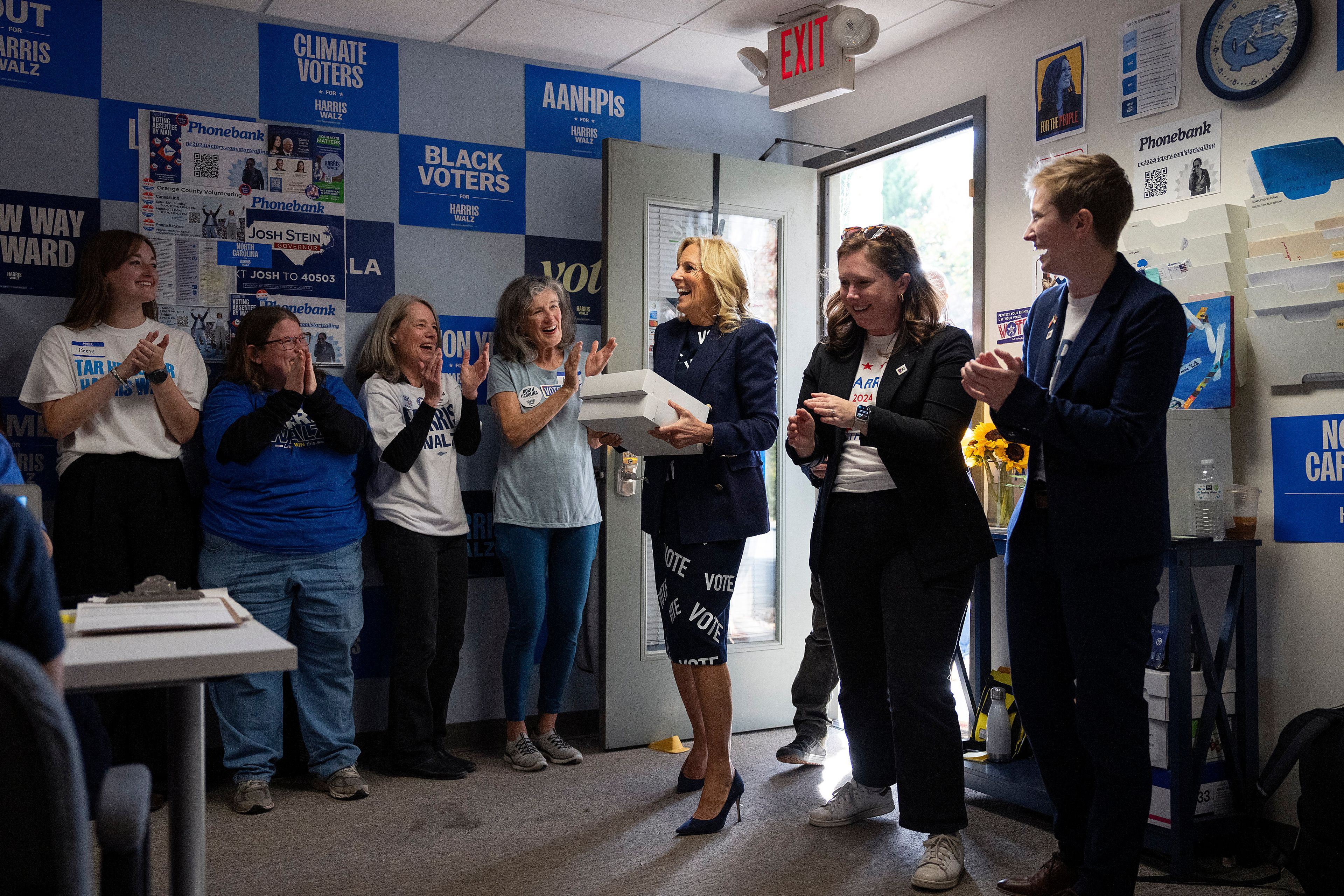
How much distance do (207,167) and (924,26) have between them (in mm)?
2547

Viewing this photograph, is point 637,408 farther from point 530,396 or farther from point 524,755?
point 524,755

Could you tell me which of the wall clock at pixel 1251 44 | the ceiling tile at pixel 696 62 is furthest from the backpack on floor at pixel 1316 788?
the ceiling tile at pixel 696 62

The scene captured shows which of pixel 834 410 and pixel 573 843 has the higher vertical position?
pixel 834 410

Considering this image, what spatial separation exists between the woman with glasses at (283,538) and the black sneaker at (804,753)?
1404mm

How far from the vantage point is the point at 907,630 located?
239 cm

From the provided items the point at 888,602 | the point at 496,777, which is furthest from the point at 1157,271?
the point at 496,777

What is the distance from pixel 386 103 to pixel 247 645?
9.45 ft

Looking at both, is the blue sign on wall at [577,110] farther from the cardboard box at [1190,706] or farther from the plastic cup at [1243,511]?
the cardboard box at [1190,706]

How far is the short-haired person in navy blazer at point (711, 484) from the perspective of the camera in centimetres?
267

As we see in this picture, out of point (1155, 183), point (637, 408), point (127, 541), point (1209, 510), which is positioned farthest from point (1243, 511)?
point (127, 541)

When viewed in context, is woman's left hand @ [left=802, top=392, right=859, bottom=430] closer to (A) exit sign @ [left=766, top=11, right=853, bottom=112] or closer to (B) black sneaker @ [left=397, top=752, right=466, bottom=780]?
(A) exit sign @ [left=766, top=11, right=853, bottom=112]

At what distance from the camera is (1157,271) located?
2947 mm

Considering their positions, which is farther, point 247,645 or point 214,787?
point 214,787

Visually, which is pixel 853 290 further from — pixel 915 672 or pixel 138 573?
pixel 138 573
